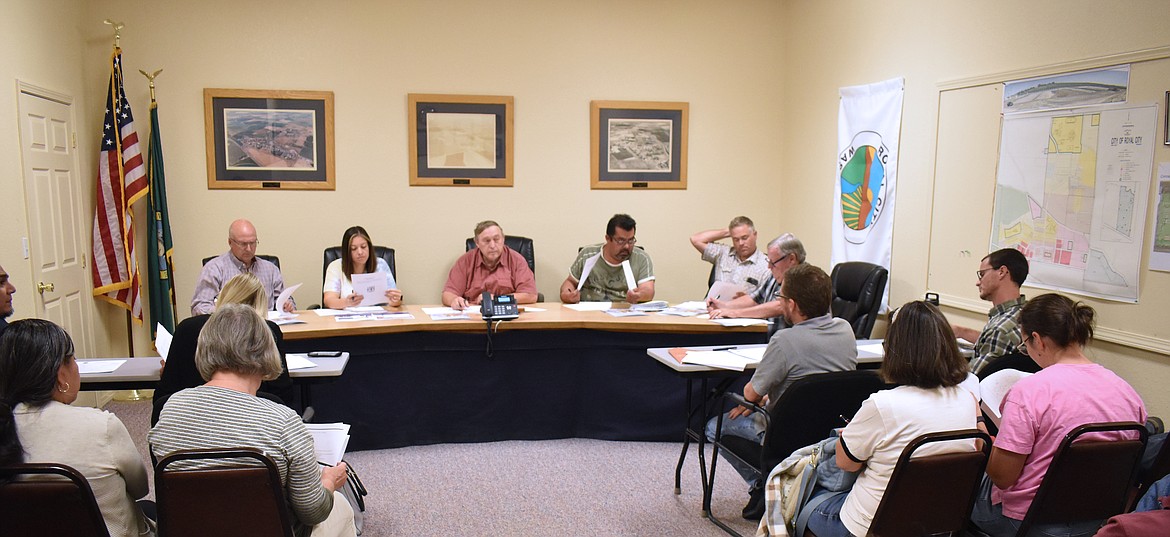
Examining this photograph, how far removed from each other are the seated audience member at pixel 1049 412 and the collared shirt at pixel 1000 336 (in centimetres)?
91

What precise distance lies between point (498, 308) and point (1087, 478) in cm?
283

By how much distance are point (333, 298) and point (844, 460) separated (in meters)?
3.33

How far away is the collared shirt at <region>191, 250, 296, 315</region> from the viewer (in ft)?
→ 14.4

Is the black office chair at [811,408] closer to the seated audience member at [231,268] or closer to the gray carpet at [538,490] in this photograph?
the gray carpet at [538,490]

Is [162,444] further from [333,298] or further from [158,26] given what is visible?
[158,26]

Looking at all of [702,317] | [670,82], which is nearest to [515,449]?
[702,317]

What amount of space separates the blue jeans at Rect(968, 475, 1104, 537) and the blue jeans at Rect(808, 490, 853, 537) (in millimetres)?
416

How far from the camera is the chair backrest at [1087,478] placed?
7.02ft

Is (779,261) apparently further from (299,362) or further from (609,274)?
(299,362)

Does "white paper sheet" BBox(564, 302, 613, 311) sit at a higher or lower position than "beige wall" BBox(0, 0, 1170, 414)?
lower

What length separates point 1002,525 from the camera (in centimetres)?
237

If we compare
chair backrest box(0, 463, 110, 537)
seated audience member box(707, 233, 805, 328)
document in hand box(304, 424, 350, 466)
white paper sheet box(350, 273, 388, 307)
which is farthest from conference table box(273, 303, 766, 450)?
chair backrest box(0, 463, 110, 537)

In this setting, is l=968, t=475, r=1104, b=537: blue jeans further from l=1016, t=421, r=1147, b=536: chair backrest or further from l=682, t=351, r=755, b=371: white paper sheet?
l=682, t=351, r=755, b=371: white paper sheet

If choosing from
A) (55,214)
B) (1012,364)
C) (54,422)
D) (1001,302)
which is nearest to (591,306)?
(1001,302)
